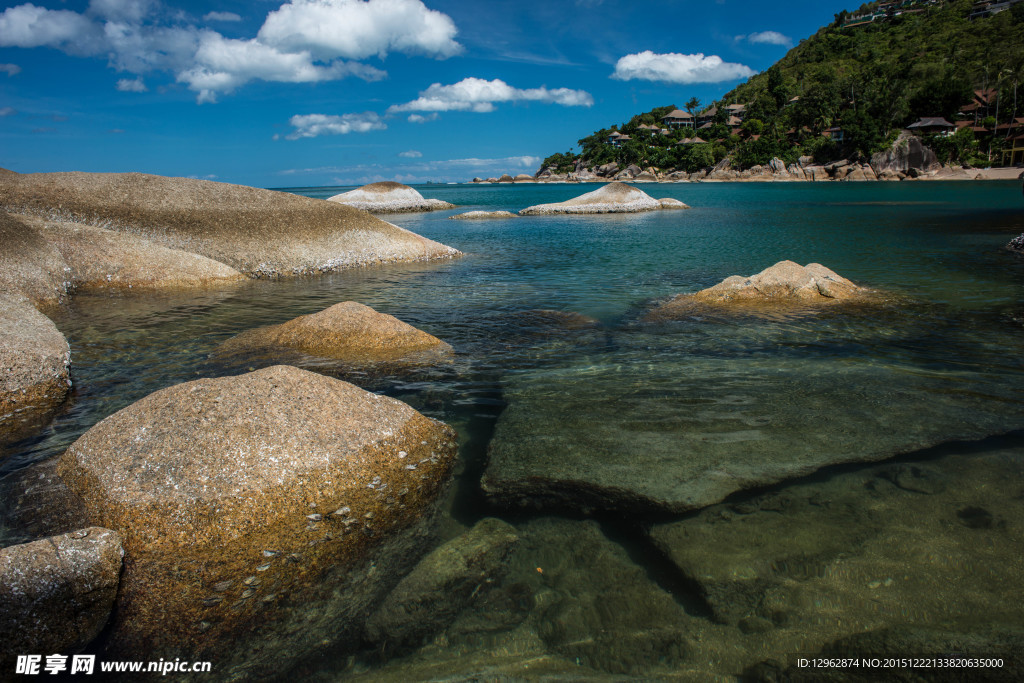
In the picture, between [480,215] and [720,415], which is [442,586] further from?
[480,215]

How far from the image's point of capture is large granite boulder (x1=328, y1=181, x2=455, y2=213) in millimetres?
83312

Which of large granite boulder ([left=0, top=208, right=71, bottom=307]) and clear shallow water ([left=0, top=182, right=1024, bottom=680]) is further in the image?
large granite boulder ([left=0, top=208, right=71, bottom=307])

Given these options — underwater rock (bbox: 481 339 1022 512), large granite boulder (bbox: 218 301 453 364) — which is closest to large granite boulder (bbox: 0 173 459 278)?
large granite boulder (bbox: 218 301 453 364)

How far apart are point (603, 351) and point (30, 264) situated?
18546 millimetres

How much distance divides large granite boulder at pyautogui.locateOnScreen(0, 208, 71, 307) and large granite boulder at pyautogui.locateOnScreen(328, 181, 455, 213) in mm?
65535

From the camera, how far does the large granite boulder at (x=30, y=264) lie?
15.8 metres

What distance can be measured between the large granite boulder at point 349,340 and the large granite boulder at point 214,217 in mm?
12256

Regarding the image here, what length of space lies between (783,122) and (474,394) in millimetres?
174477

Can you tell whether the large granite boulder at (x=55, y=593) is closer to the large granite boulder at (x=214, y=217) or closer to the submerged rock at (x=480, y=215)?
the large granite boulder at (x=214, y=217)

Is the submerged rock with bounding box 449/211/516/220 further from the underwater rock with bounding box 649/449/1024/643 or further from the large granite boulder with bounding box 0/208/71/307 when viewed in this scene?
the underwater rock with bounding box 649/449/1024/643

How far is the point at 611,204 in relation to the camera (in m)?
73.0

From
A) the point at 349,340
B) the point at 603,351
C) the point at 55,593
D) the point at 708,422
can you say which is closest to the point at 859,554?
the point at 708,422

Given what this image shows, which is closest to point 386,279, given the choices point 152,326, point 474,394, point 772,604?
point 152,326

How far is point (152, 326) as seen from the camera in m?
13.7
